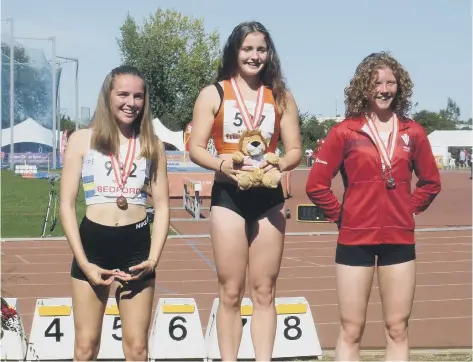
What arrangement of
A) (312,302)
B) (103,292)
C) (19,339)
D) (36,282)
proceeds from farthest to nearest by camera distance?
(36,282) → (312,302) → (19,339) → (103,292)

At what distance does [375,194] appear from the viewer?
4.26 metres

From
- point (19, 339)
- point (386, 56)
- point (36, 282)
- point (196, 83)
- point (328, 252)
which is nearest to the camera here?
point (386, 56)

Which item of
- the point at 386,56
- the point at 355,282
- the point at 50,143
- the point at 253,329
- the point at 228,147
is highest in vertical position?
the point at 386,56

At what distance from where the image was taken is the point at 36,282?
37.3 ft

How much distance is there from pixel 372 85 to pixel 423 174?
1.73 feet

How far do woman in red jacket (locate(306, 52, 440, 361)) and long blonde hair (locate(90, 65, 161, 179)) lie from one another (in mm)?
827

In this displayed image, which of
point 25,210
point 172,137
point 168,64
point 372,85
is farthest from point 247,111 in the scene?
point 168,64

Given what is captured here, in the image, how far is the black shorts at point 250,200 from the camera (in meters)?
4.37

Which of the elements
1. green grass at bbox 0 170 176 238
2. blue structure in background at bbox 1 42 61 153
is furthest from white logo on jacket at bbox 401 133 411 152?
blue structure in background at bbox 1 42 61 153

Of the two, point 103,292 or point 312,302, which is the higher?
point 103,292

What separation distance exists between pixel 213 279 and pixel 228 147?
741 cm

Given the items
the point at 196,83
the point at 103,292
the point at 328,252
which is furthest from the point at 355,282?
the point at 196,83

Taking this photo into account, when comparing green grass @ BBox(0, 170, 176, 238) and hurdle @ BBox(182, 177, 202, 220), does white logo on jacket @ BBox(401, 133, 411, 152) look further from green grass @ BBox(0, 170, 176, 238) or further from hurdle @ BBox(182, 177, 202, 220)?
hurdle @ BBox(182, 177, 202, 220)

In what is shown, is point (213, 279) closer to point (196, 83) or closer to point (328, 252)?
point (328, 252)
